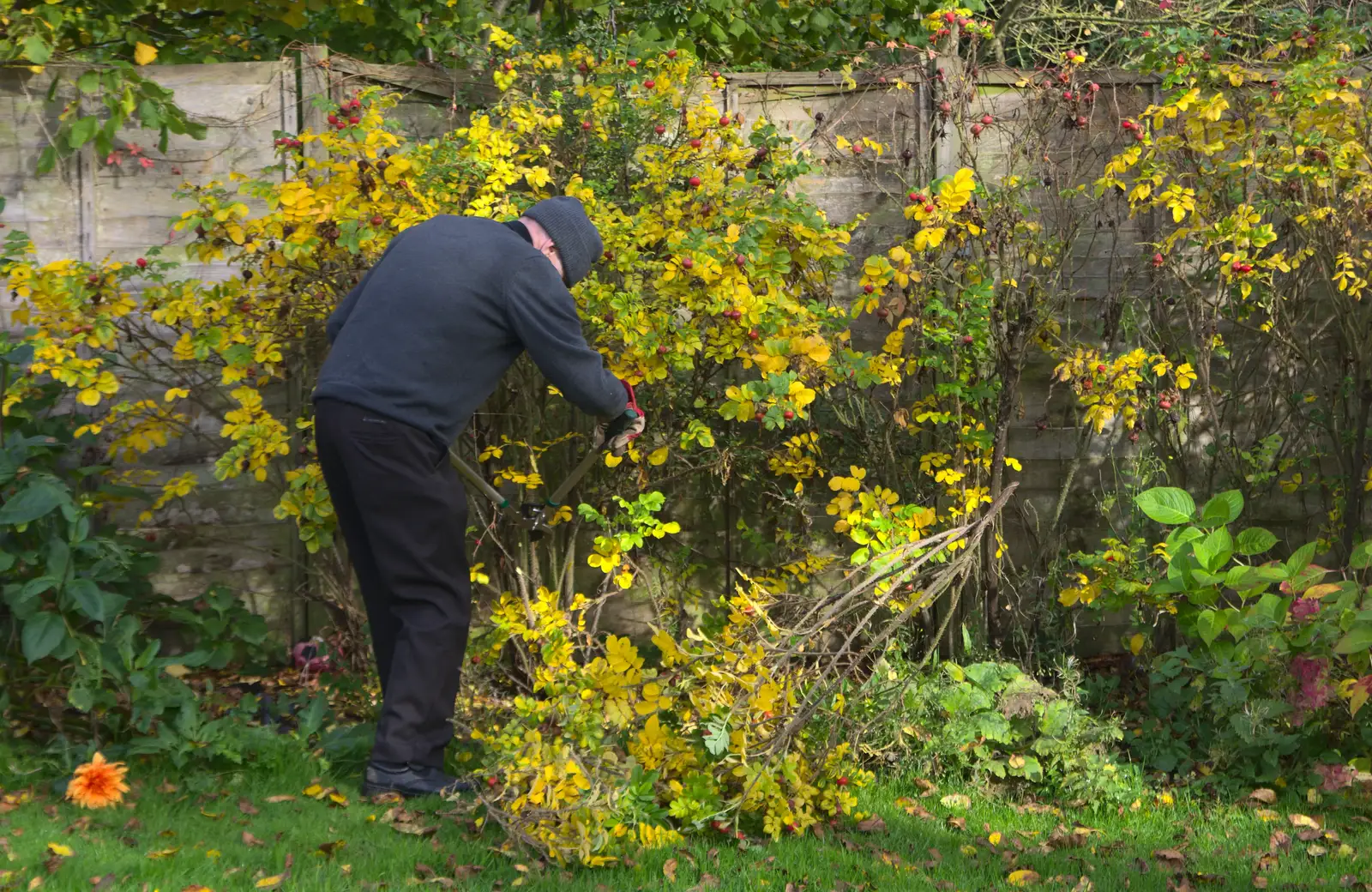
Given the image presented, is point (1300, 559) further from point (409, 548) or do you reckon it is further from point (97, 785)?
point (97, 785)

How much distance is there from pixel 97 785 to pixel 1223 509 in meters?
3.52

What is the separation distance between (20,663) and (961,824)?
→ 2930mm

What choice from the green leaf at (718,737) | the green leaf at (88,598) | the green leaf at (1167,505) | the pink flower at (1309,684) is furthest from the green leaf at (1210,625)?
the green leaf at (88,598)

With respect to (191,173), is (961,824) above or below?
below

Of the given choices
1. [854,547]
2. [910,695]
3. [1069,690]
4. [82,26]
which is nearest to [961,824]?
[910,695]

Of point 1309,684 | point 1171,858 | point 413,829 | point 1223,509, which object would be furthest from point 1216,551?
point 413,829

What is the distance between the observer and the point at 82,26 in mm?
5906

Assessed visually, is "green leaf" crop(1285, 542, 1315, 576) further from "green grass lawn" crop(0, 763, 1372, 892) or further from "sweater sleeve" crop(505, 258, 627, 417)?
"sweater sleeve" crop(505, 258, 627, 417)

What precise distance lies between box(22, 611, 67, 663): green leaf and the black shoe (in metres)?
0.99

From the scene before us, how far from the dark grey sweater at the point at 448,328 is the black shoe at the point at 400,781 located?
0.94 meters

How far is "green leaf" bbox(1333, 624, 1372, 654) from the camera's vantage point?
372 cm

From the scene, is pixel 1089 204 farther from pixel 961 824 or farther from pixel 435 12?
pixel 435 12

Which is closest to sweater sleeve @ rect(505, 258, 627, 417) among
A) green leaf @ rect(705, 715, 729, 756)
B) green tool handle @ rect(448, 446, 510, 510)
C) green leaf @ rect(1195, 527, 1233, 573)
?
green tool handle @ rect(448, 446, 510, 510)

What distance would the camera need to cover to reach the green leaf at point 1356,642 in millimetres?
3721
